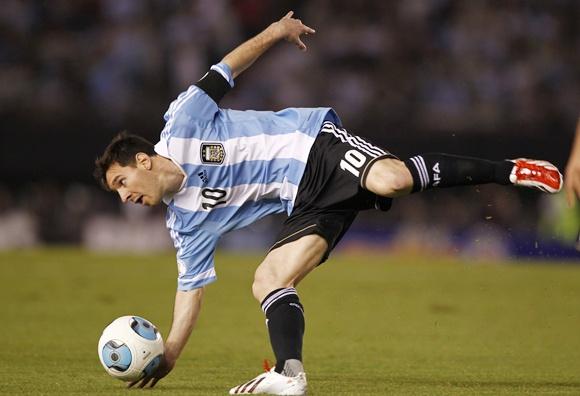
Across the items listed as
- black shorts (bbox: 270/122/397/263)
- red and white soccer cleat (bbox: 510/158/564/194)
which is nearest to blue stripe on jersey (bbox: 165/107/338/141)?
black shorts (bbox: 270/122/397/263)

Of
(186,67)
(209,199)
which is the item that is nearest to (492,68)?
(186,67)

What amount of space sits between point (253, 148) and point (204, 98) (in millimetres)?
400

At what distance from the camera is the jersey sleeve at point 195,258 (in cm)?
643

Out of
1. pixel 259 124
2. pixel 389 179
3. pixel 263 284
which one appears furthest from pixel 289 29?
pixel 263 284

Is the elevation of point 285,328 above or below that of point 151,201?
below

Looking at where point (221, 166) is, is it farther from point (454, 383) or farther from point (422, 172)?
point (454, 383)

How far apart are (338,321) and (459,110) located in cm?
925

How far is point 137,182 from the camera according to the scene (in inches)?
243

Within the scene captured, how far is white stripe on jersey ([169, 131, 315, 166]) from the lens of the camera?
6219mm

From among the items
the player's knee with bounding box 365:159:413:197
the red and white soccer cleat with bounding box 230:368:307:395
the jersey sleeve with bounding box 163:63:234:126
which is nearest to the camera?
the red and white soccer cleat with bounding box 230:368:307:395

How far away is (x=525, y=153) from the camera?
18672 mm

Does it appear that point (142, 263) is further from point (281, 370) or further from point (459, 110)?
point (281, 370)

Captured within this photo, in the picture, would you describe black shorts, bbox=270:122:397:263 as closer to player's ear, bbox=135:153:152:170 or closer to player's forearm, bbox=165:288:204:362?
player's forearm, bbox=165:288:204:362

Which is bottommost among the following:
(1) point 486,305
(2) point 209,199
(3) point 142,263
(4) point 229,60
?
(3) point 142,263
